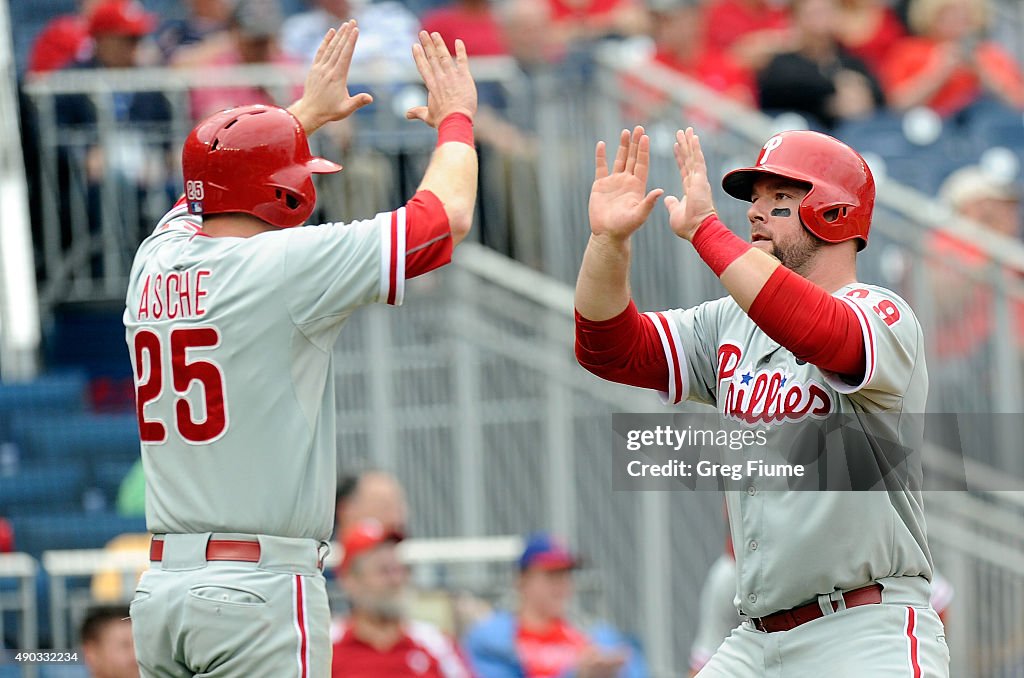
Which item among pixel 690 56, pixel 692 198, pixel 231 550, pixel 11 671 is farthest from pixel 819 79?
pixel 231 550

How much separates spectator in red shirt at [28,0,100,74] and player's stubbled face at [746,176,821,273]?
594cm

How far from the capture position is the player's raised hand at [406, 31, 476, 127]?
497cm

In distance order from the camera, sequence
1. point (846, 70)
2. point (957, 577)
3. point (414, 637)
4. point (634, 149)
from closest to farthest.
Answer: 1. point (634, 149)
2. point (414, 637)
3. point (957, 577)
4. point (846, 70)

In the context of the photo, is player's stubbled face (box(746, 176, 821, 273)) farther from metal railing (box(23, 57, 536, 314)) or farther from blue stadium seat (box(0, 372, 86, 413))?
blue stadium seat (box(0, 372, 86, 413))

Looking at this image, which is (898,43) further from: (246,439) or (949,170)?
(246,439)

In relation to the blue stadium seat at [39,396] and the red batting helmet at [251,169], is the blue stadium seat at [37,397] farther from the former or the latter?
the red batting helmet at [251,169]

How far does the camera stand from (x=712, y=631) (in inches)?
294

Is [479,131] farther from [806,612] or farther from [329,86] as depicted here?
[806,612]

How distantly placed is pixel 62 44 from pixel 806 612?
684 centimetres

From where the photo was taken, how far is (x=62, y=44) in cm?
1001

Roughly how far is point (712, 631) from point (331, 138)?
3.59 meters

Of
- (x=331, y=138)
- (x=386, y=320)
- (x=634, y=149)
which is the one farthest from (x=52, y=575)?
(x=634, y=149)

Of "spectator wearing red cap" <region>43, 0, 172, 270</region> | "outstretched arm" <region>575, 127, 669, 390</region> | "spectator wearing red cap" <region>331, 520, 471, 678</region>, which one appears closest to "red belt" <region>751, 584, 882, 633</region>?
"outstretched arm" <region>575, 127, 669, 390</region>

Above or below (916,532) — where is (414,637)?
below
